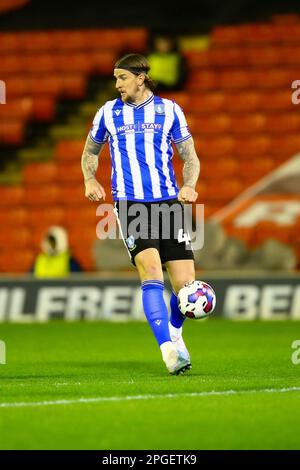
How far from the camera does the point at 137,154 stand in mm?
6867

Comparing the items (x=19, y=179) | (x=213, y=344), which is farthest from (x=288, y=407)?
(x=19, y=179)

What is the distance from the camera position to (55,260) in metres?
13.2

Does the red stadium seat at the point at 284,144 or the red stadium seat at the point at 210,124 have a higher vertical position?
the red stadium seat at the point at 210,124

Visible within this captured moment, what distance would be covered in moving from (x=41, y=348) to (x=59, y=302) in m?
3.48

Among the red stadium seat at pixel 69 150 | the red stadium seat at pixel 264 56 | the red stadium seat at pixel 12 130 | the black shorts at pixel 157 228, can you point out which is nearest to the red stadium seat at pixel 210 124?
the red stadium seat at pixel 264 56

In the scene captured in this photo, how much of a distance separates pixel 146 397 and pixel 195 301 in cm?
108

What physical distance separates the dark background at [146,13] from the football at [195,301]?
10202 mm

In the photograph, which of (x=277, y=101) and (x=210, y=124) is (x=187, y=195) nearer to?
(x=210, y=124)

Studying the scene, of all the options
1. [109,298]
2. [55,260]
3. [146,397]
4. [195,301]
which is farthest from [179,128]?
[55,260]

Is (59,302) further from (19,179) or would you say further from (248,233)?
(19,179)

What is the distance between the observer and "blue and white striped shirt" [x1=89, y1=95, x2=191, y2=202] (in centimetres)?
684

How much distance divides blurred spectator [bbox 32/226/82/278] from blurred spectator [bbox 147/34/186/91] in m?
3.38

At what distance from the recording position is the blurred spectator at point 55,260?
13.1m

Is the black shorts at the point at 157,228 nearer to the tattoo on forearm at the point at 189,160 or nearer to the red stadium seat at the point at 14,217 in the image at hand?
the tattoo on forearm at the point at 189,160
